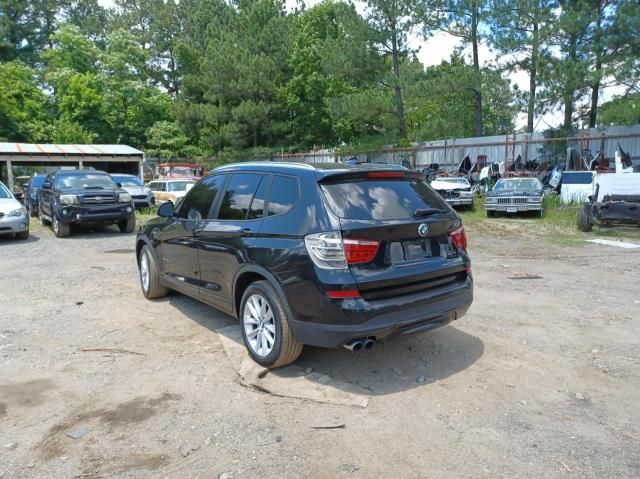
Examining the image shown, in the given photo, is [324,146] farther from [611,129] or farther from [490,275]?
[490,275]

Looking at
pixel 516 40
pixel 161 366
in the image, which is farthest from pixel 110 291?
pixel 516 40

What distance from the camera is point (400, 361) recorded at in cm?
446

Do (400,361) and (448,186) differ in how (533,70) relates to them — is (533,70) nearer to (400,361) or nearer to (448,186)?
(448,186)

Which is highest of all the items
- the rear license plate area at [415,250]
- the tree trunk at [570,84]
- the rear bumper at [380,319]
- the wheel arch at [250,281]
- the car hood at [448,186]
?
the tree trunk at [570,84]

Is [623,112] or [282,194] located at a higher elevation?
[623,112]

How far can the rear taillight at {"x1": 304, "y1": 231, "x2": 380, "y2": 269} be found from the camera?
145 inches

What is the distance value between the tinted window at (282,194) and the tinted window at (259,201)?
0.10 metres

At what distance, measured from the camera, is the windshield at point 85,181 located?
1324 centimetres

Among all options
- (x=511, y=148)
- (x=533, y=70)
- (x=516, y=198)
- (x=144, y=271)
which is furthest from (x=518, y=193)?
(x=144, y=271)

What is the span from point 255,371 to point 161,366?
904 mm

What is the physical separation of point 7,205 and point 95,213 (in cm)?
190

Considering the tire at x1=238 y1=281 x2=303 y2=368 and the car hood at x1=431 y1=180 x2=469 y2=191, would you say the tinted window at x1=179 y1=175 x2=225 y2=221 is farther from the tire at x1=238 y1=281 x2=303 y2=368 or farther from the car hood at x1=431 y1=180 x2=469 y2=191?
the car hood at x1=431 y1=180 x2=469 y2=191

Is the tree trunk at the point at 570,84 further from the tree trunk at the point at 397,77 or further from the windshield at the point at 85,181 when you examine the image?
the windshield at the point at 85,181

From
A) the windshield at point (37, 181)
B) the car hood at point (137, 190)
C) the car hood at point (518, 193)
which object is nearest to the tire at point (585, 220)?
the car hood at point (518, 193)
